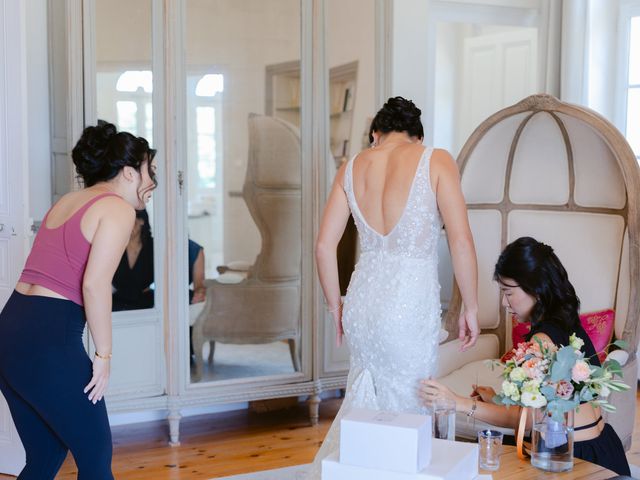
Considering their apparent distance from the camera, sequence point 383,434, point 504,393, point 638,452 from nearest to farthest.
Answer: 1. point 383,434
2. point 504,393
3. point 638,452

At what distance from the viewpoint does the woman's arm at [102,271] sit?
2135mm

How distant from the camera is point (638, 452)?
3.78m

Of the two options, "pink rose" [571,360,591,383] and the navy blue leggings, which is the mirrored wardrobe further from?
"pink rose" [571,360,591,383]

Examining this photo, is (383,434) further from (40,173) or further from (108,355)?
(40,173)

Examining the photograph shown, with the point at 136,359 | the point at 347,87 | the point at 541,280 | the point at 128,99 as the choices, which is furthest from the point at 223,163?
the point at 541,280

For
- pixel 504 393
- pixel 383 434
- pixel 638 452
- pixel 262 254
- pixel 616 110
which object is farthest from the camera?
pixel 616 110

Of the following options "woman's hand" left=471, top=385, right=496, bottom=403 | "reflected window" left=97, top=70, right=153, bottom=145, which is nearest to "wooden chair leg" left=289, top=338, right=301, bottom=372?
"reflected window" left=97, top=70, right=153, bottom=145

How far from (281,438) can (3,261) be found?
1516mm

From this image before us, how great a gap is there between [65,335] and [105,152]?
19.9 inches

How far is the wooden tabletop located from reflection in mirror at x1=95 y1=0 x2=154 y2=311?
2076 millimetres

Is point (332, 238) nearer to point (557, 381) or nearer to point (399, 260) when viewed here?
point (399, 260)

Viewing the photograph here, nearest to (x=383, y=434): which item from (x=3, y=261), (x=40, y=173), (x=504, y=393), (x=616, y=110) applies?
(x=504, y=393)

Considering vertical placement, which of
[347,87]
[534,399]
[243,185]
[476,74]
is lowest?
[534,399]

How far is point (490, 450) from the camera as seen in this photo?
222 cm
